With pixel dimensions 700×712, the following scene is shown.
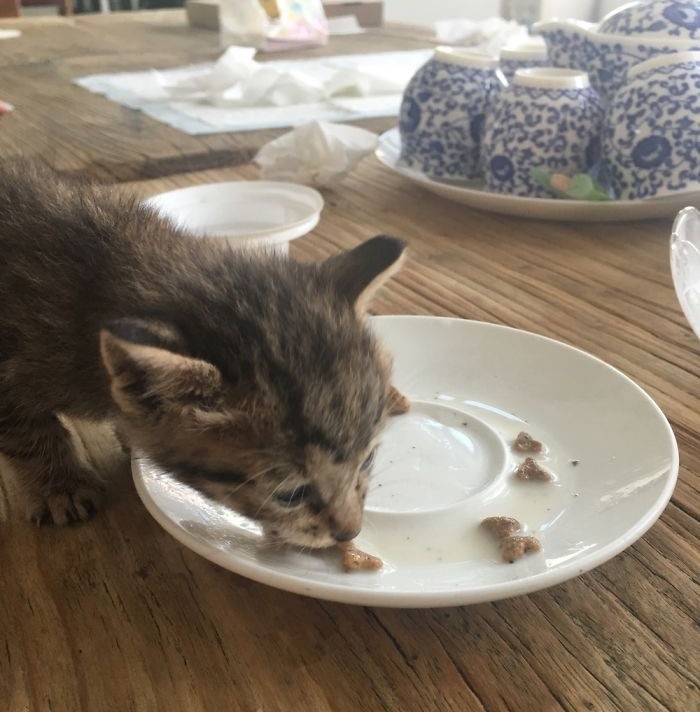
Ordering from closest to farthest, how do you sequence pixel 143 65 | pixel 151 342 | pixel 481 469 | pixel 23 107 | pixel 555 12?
pixel 151 342 < pixel 481 469 < pixel 23 107 < pixel 143 65 < pixel 555 12

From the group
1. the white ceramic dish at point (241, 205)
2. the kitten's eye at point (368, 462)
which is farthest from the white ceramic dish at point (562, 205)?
the kitten's eye at point (368, 462)

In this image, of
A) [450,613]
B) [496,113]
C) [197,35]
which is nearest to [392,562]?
[450,613]

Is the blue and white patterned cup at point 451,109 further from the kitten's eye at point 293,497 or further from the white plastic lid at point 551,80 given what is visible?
the kitten's eye at point 293,497

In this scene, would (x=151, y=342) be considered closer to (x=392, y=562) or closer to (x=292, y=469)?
(x=292, y=469)

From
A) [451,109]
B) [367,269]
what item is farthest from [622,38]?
[367,269]

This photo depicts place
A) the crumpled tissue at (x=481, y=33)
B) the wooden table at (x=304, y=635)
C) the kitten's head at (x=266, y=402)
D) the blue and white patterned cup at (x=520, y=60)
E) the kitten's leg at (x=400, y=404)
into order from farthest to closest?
the crumpled tissue at (x=481, y=33)
the blue and white patterned cup at (x=520, y=60)
the kitten's leg at (x=400, y=404)
the kitten's head at (x=266, y=402)
the wooden table at (x=304, y=635)

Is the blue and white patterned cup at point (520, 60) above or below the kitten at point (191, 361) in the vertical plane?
above
